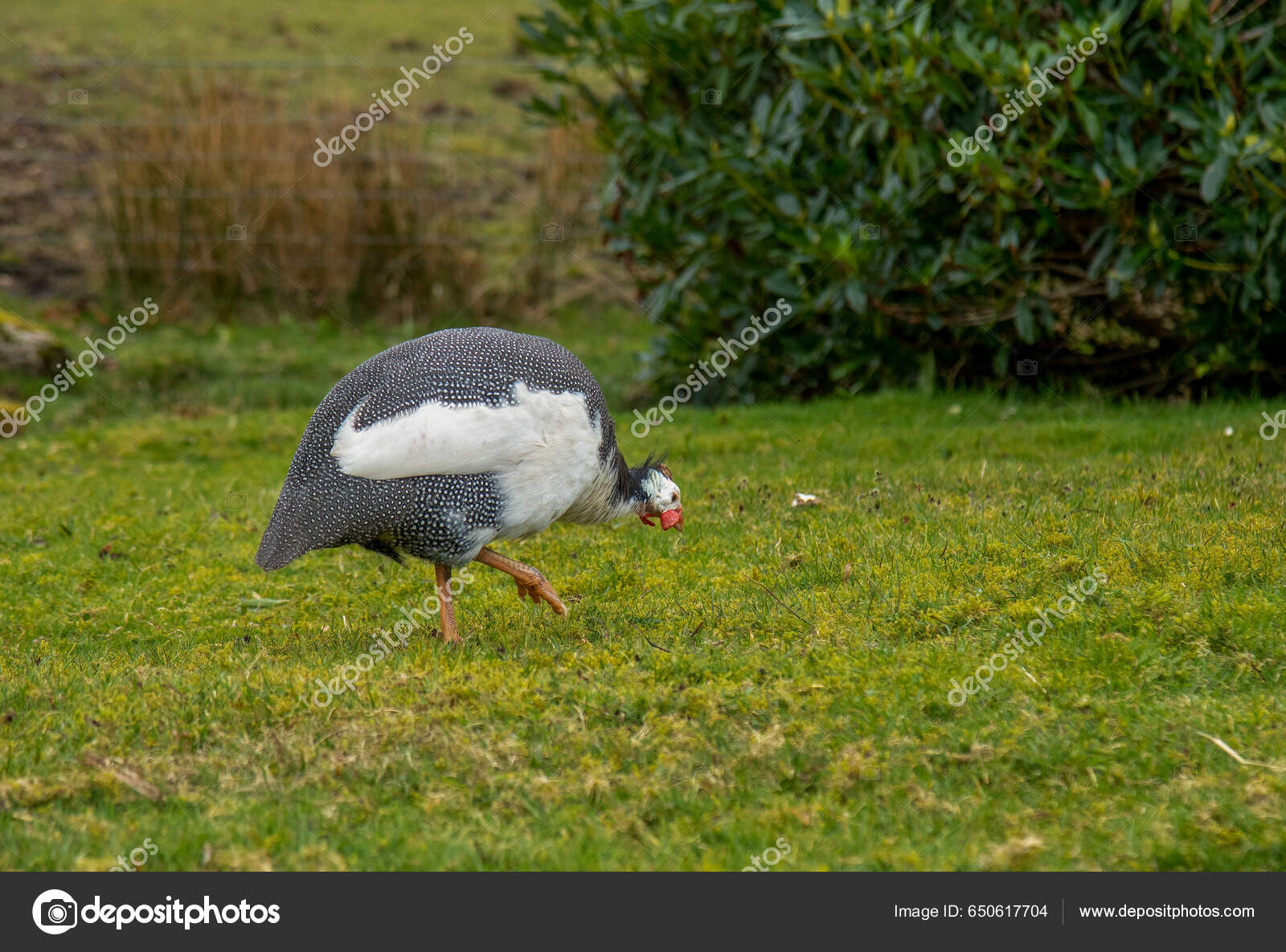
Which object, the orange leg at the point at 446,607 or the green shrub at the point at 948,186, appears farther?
the green shrub at the point at 948,186

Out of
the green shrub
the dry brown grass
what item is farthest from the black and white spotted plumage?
the dry brown grass

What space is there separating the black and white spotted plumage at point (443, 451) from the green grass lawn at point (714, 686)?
455mm

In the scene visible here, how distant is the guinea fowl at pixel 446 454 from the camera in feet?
16.9

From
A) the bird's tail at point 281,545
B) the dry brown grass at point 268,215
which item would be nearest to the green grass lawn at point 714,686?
the bird's tail at point 281,545

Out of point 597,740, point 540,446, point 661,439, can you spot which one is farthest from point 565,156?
point 597,740

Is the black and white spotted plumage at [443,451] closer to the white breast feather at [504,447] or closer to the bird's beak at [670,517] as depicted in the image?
the white breast feather at [504,447]

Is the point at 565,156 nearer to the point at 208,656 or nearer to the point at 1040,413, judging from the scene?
the point at 1040,413

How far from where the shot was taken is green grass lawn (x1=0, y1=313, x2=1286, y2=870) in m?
3.87

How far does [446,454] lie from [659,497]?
1257mm

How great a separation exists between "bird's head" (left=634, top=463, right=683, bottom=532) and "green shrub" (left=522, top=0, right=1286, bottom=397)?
10.3 feet

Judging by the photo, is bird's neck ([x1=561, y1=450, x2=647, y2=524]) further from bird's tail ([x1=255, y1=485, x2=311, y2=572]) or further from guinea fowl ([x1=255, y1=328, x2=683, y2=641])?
bird's tail ([x1=255, y1=485, x2=311, y2=572])

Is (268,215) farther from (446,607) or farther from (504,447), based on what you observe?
(504,447)

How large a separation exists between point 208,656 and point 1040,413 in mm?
5419

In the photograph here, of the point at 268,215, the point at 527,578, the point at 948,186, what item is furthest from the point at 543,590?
the point at 268,215
